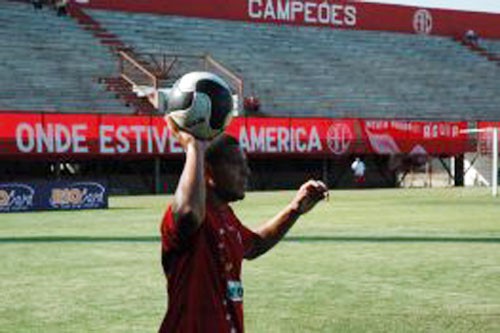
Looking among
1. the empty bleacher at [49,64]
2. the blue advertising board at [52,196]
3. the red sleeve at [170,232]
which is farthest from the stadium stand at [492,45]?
the red sleeve at [170,232]

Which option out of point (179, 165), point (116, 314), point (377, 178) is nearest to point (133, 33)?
point (179, 165)

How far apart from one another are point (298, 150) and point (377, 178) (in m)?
6.67

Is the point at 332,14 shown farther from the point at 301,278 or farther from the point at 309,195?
the point at 309,195

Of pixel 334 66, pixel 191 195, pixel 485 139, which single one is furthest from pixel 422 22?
pixel 191 195

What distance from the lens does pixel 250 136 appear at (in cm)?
4044

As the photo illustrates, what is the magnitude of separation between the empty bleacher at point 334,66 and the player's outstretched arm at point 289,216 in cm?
4028

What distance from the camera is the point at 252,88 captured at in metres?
46.3

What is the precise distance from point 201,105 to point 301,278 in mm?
7363

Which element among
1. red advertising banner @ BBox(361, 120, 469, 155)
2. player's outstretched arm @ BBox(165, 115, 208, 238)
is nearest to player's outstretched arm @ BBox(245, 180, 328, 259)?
player's outstretched arm @ BBox(165, 115, 208, 238)

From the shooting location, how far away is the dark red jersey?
3.92m

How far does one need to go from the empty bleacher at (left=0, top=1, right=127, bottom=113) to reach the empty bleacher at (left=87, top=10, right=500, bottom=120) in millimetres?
2738

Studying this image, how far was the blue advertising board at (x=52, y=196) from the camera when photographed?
26734 millimetres

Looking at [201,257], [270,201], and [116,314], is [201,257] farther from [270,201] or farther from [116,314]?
[270,201]

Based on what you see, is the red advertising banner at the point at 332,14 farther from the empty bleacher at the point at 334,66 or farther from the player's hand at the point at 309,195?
the player's hand at the point at 309,195
